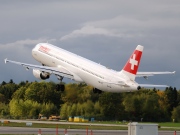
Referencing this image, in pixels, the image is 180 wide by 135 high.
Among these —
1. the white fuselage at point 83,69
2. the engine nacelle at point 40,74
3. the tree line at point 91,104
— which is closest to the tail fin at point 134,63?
the white fuselage at point 83,69

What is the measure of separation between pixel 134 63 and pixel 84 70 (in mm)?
11982

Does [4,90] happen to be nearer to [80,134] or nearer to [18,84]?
[18,84]

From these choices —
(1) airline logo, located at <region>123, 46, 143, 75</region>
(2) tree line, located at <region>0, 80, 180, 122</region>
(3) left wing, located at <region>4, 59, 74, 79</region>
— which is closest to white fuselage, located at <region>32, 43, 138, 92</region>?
(3) left wing, located at <region>4, 59, 74, 79</region>

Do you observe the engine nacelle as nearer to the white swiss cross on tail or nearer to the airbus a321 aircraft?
the airbus a321 aircraft

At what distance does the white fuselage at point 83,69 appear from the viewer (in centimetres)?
10731

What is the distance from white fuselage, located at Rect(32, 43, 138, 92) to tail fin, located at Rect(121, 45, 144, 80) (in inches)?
32.8

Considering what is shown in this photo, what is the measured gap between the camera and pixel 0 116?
164m

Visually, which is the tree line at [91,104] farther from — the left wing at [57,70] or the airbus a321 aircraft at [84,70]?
the left wing at [57,70]

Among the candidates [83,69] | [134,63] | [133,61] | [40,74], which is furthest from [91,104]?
[133,61]

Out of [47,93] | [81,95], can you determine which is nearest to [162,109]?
[81,95]

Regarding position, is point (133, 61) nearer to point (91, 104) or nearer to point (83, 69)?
point (83, 69)

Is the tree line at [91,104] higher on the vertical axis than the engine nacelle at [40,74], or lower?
lower

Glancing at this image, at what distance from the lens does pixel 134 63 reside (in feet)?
350

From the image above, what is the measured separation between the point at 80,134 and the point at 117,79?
22.0 m
